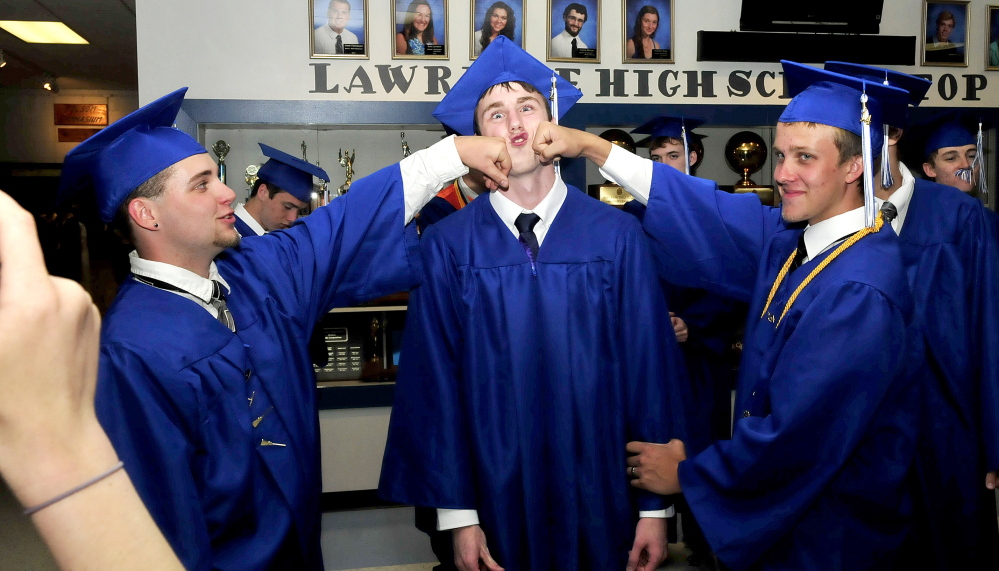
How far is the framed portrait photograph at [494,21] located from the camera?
4715mm

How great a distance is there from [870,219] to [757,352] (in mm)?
411

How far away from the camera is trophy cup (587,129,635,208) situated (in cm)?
482

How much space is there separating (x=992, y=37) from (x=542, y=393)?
194 inches

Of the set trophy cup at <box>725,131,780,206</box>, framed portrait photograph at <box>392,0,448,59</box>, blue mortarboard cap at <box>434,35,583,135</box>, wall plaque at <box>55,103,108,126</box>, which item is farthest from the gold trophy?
wall plaque at <box>55,103,108,126</box>

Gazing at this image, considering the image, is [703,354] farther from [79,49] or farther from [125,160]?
[79,49]

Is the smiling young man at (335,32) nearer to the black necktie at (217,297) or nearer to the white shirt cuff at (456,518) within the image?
the black necktie at (217,297)

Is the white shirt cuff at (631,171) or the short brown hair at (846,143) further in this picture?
the white shirt cuff at (631,171)

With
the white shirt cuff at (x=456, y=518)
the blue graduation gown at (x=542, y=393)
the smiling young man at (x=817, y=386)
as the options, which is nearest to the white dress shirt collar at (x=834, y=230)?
the smiling young man at (x=817, y=386)

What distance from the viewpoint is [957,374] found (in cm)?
243

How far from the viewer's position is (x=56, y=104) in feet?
30.7

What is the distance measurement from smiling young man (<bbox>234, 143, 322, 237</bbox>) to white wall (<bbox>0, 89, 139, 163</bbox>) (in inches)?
248

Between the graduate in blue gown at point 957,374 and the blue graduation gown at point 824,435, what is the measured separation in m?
0.76

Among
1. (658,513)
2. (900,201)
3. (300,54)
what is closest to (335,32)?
(300,54)

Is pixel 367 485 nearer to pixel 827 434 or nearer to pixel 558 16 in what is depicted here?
pixel 558 16
